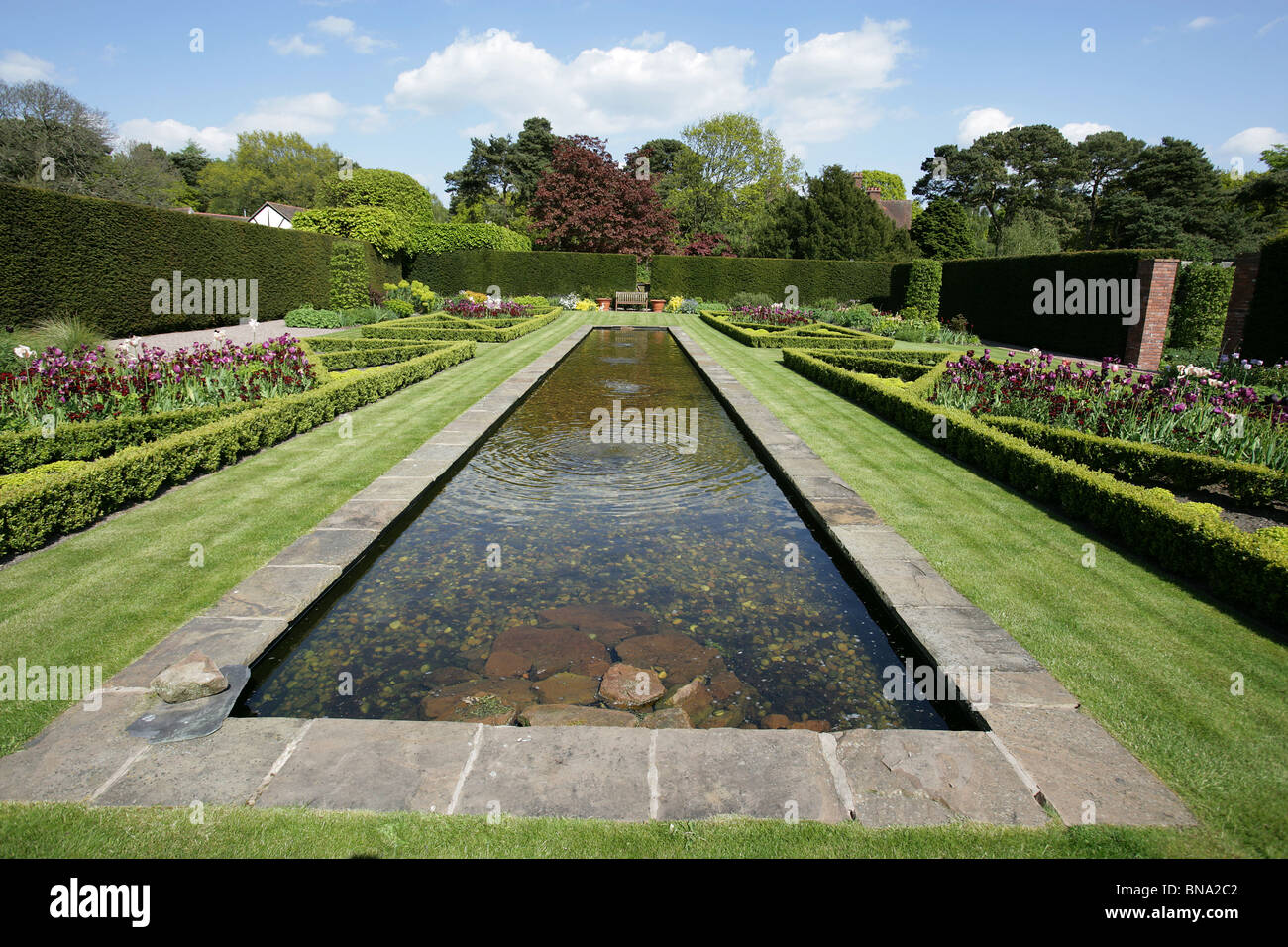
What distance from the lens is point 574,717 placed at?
10.7ft

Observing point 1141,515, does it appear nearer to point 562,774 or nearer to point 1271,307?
point 562,774

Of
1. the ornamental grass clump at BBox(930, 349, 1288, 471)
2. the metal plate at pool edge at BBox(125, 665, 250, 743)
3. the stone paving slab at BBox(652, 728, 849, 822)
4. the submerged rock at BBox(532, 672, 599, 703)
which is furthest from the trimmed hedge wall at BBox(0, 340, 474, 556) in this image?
the ornamental grass clump at BBox(930, 349, 1288, 471)

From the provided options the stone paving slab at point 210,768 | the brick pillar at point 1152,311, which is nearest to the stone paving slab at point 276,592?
the stone paving slab at point 210,768

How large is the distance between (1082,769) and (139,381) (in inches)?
341

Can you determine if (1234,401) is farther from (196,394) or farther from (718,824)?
(196,394)

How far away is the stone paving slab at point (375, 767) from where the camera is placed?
2465mm

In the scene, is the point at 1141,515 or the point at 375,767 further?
the point at 1141,515

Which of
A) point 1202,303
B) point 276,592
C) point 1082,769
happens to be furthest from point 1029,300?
point 276,592

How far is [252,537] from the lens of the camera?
493 cm

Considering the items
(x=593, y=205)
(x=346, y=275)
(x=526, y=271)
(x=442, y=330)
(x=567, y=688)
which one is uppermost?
(x=593, y=205)

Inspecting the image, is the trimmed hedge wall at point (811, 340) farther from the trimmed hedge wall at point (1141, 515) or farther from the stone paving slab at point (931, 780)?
the stone paving slab at point (931, 780)

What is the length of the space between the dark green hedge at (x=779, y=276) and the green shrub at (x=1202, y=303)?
51.0 feet

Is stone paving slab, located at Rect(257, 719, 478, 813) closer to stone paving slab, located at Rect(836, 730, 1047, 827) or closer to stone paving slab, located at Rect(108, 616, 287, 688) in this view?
stone paving slab, located at Rect(108, 616, 287, 688)

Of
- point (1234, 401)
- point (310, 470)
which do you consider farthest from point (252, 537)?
point (1234, 401)
